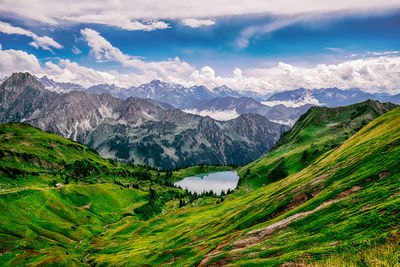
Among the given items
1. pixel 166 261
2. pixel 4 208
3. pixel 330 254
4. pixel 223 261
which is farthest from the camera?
pixel 4 208

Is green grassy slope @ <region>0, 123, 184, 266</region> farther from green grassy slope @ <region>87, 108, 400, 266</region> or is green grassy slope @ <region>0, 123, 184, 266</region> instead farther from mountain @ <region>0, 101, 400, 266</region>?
green grassy slope @ <region>87, 108, 400, 266</region>

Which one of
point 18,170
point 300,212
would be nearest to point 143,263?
point 300,212

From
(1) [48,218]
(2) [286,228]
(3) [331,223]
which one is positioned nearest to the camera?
(3) [331,223]

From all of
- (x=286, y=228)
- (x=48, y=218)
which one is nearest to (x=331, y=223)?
(x=286, y=228)

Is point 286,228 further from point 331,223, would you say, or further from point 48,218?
point 48,218

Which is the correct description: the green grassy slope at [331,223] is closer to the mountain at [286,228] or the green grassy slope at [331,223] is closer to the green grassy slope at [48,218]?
the mountain at [286,228]

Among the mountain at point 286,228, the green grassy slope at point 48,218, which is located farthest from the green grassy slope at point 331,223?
the green grassy slope at point 48,218

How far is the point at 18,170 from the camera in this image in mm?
191875

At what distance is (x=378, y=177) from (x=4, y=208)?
524ft

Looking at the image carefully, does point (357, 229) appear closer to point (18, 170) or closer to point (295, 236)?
point (295, 236)

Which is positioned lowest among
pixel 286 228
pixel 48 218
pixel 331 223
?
pixel 48 218

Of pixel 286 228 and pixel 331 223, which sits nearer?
pixel 331 223

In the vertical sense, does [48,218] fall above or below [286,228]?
below

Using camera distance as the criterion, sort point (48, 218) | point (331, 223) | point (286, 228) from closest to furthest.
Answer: point (331, 223) < point (286, 228) < point (48, 218)
